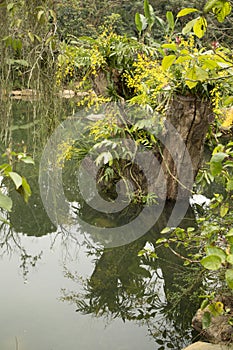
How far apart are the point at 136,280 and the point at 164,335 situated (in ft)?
1.69

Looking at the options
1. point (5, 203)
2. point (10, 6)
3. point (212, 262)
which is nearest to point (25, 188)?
point (5, 203)

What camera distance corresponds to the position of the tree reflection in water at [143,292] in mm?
2086

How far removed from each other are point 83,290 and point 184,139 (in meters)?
1.38

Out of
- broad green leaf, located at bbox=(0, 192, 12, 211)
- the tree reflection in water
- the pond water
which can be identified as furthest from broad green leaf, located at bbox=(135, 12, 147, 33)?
broad green leaf, located at bbox=(0, 192, 12, 211)

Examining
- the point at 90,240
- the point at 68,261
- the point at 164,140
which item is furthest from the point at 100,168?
the point at 68,261

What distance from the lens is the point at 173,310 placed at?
7.19ft

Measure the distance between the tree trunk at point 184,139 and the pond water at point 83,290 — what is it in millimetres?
350

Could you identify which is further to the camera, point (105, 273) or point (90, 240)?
point (90, 240)

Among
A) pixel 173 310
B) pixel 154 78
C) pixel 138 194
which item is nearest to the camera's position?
pixel 173 310

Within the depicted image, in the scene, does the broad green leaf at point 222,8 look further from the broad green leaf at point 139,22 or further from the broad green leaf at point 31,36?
the broad green leaf at point 139,22

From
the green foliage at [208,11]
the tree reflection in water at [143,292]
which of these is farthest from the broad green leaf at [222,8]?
the tree reflection in water at [143,292]

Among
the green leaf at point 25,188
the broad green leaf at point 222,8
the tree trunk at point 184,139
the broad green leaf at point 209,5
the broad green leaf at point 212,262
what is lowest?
the broad green leaf at point 212,262

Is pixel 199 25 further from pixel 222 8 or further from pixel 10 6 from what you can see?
pixel 10 6

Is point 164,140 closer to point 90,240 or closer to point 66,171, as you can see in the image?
point 90,240
